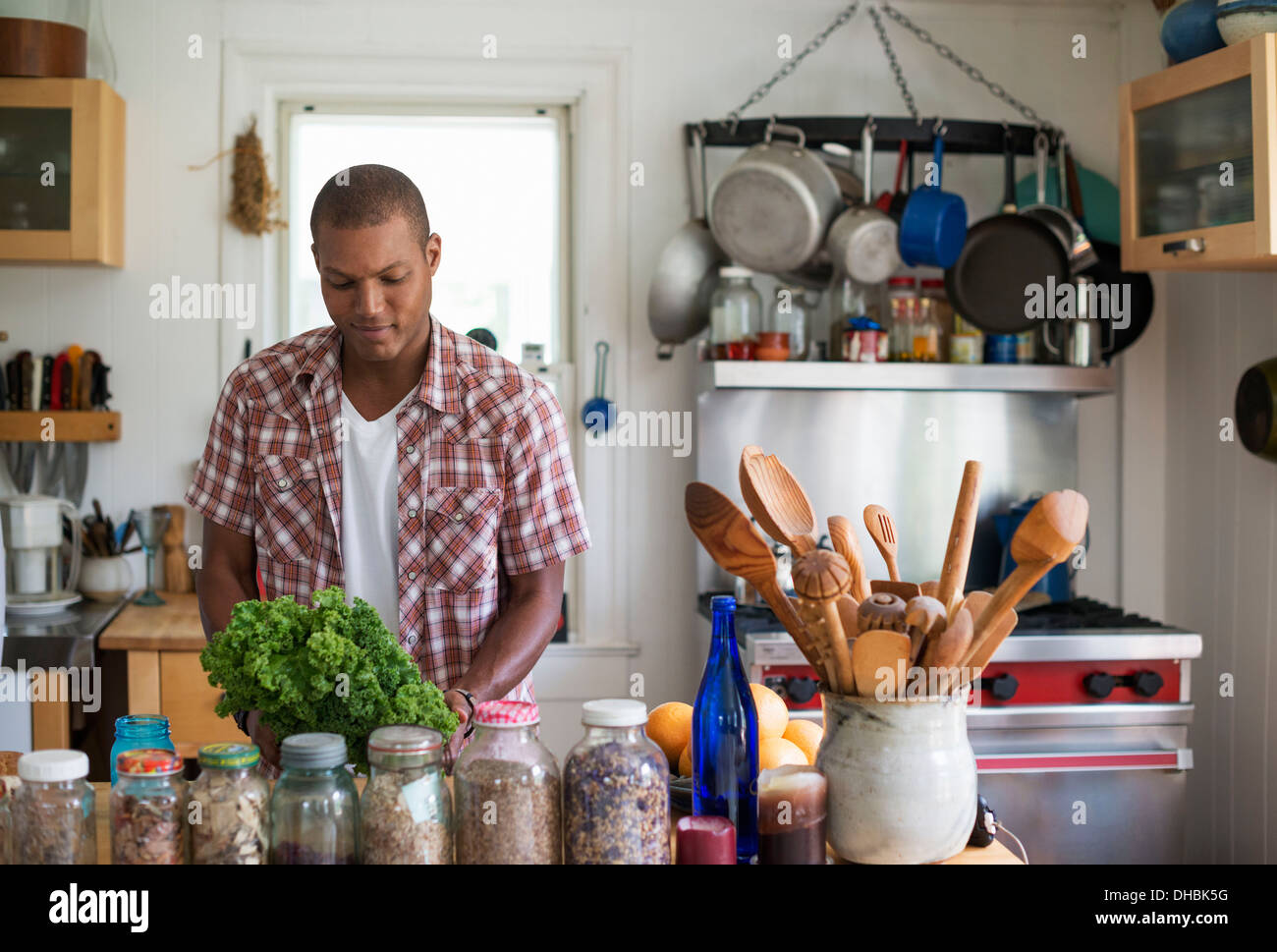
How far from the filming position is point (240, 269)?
9.87 ft

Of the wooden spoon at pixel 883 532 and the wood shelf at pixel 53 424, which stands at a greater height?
the wood shelf at pixel 53 424

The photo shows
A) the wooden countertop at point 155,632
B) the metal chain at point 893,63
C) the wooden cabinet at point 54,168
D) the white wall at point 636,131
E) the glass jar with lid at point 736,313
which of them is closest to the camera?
the wooden countertop at point 155,632

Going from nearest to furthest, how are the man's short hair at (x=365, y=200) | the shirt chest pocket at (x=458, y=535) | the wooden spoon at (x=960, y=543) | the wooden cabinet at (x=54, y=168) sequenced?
the wooden spoon at (x=960, y=543)
the man's short hair at (x=365, y=200)
the shirt chest pocket at (x=458, y=535)
the wooden cabinet at (x=54, y=168)

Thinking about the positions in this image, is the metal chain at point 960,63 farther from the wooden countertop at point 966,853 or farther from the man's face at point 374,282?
the wooden countertop at point 966,853

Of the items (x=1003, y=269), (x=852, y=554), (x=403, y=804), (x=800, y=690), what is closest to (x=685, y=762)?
(x=852, y=554)

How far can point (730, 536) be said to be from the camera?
1001mm

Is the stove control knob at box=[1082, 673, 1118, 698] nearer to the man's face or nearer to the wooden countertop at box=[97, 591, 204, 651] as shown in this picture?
the man's face

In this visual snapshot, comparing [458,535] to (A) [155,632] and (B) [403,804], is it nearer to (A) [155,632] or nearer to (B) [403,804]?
(B) [403,804]

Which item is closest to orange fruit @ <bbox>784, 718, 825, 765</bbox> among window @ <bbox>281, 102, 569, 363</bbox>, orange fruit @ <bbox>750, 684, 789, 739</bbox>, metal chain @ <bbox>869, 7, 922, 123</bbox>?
orange fruit @ <bbox>750, 684, 789, 739</bbox>

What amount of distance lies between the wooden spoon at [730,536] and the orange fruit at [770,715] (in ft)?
0.70

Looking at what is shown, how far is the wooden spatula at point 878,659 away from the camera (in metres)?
0.99

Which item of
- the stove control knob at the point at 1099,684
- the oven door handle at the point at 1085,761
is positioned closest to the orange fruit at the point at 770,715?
the oven door handle at the point at 1085,761
